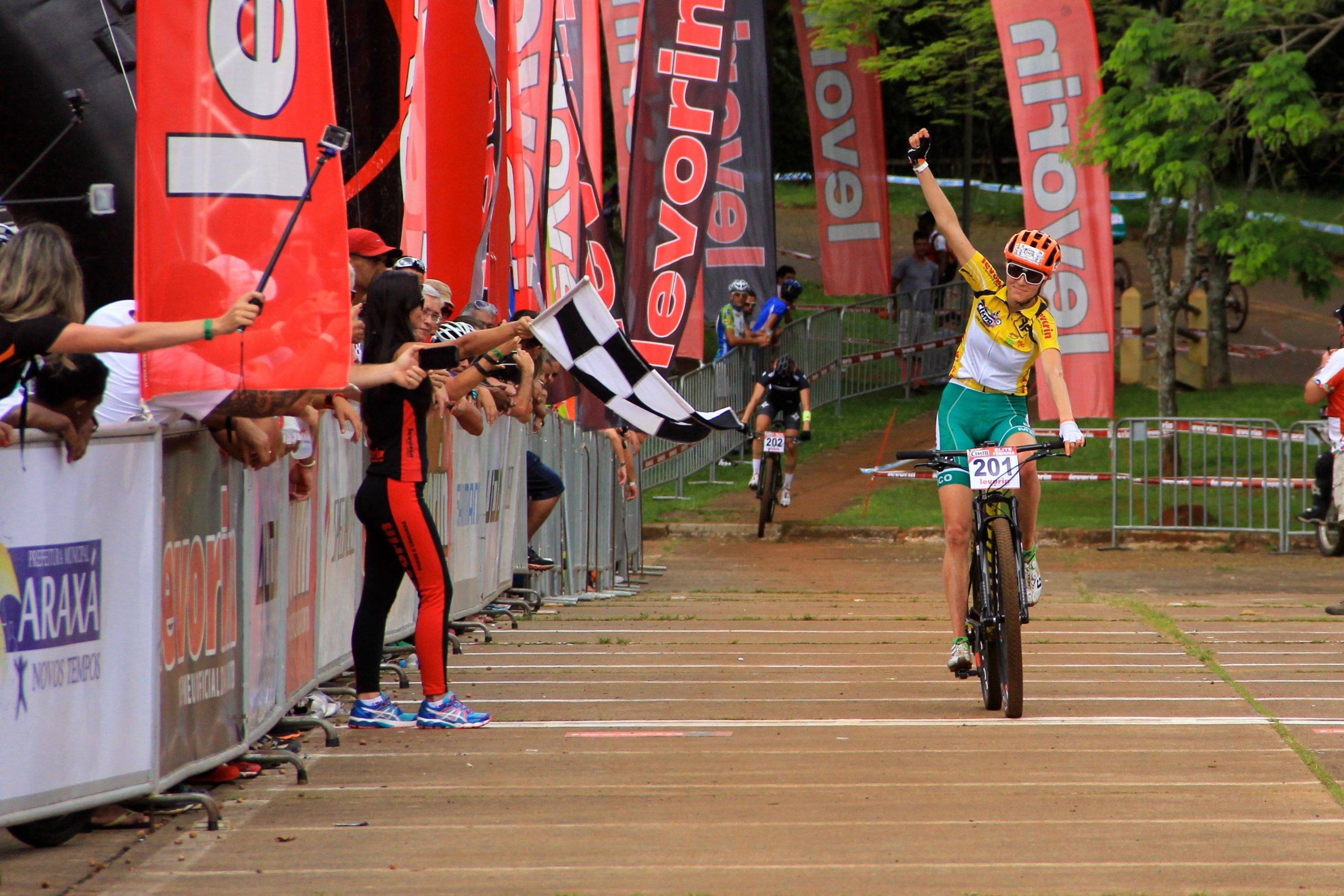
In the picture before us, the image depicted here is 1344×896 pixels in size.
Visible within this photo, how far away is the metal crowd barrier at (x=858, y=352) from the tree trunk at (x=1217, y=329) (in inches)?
163

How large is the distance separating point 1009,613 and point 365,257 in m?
3.65

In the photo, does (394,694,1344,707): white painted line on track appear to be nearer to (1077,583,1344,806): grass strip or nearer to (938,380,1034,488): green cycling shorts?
(1077,583,1344,806): grass strip

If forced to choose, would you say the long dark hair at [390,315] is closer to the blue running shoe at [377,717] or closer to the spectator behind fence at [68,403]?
the blue running shoe at [377,717]

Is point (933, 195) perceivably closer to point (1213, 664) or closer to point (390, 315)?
point (390, 315)

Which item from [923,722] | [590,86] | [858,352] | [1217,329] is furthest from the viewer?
[858,352]

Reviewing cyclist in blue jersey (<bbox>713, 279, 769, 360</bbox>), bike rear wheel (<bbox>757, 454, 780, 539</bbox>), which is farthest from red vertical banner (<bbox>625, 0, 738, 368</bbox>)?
cyclist in blue jersey (<bbox>713, 279, 769, 360</bbox>)

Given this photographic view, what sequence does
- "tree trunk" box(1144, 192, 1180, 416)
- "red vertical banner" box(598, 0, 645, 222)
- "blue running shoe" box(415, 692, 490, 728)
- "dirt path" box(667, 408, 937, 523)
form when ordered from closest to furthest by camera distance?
"blue running shoe" box(415, 692, 490, 728)
"dirt path" box(667, 408, 937, 523)
"tree trunk" box(1144, 192, 1180, 416)
"red vertical banner" box(598, 0, 645, 222)

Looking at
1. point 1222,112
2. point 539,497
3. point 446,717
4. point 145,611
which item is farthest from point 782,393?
point 145,611

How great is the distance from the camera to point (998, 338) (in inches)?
332

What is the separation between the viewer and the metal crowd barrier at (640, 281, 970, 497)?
23.5 metres

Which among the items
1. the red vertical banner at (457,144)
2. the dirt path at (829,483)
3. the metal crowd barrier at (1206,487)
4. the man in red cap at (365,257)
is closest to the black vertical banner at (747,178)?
the dirt path at (829,483)

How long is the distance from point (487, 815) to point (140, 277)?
237cm

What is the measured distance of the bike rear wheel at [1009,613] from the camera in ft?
25.2

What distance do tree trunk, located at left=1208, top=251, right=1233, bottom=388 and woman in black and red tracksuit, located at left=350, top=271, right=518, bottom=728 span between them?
67.1 feet
